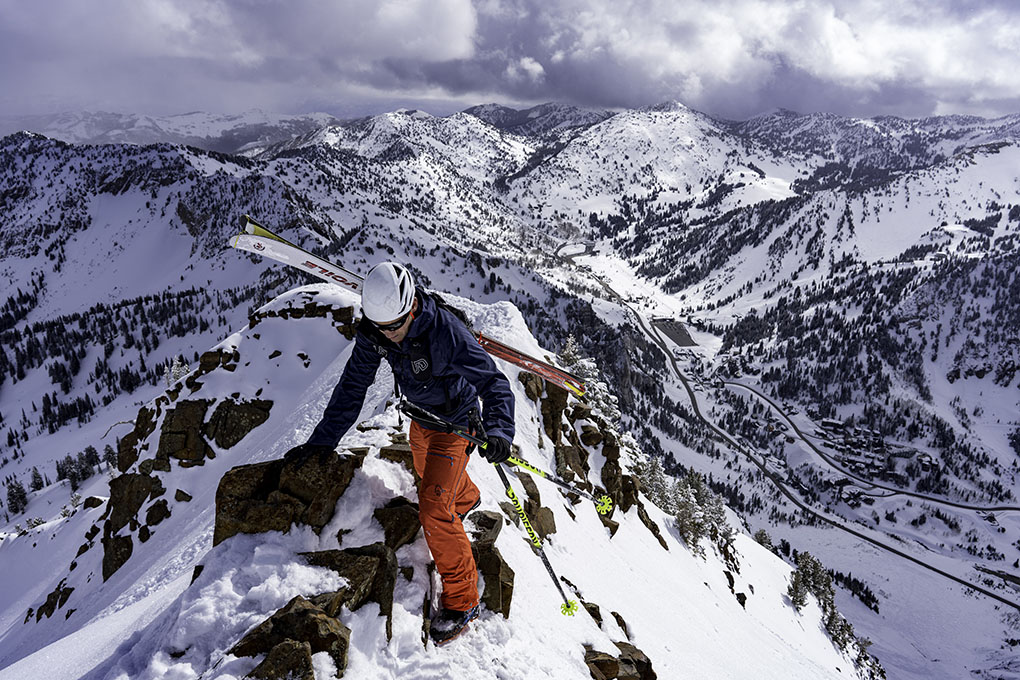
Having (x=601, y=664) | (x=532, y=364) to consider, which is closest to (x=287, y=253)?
(x=532, y=364)

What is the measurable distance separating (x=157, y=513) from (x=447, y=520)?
923 inches

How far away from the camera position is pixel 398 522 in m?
8.08

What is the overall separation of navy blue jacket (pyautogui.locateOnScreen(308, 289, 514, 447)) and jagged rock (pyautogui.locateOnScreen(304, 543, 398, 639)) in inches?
70.6

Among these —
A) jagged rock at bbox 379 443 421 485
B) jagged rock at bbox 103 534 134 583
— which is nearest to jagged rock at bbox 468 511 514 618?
jagged rock at bbox 379 443 421 485

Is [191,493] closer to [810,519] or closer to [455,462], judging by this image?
[455,462]

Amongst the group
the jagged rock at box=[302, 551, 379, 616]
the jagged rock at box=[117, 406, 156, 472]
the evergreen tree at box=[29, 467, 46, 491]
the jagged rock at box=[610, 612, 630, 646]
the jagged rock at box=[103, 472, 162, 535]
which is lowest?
the evergreen tree at box=[29, 467, 46, 491]

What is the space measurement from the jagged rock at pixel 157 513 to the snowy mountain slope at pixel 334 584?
33cm

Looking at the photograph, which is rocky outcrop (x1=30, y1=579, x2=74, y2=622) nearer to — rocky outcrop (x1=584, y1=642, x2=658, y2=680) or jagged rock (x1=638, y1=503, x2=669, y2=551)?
rocky outcrop (x1=584, y1=642, x2=658, y2=680)

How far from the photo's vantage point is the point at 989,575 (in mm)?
133750

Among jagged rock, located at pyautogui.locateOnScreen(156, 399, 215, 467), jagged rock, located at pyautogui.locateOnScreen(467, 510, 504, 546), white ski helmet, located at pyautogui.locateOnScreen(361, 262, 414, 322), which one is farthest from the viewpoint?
jagged rock, located at pyautogui.locateOnScreen(156, 399, 215, 467)

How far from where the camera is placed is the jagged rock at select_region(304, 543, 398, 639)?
22.7 feet

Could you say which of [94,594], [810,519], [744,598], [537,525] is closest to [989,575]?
[810,519]

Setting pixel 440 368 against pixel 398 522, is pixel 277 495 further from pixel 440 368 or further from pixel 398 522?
pixel 440 368

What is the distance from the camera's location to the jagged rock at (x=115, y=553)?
2178 centimetres
